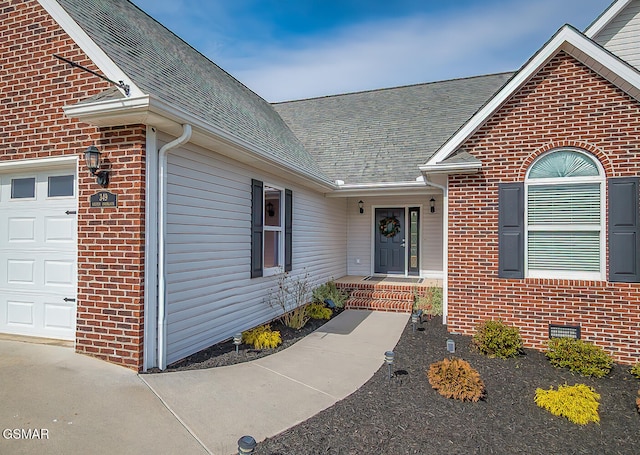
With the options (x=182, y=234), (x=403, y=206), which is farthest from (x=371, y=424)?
(x=403, y=206)

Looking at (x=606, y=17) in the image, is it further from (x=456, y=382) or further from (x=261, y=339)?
(x=261, y=339)

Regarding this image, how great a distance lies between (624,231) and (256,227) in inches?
230

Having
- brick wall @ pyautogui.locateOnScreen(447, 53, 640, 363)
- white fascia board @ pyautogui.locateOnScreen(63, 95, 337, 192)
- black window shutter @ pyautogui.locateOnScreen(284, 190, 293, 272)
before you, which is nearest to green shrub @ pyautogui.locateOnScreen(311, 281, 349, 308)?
black window shutter @ pyautogui.locateOnScreen(284, 190, 293, 272)

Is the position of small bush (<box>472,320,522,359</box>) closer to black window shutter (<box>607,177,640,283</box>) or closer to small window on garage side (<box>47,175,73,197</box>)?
black window shutter (<box>607,177,640,283</box>)

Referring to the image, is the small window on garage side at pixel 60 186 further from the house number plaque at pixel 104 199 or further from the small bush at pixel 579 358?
the small bush at pixel 579 358

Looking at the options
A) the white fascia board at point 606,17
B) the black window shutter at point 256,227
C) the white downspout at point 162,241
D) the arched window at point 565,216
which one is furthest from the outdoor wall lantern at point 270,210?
the white fascia board at point 606,17

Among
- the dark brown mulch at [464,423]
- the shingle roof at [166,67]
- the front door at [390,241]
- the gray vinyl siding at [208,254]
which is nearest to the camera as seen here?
the dark brown mulch at [464,423]

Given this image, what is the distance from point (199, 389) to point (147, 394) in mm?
521

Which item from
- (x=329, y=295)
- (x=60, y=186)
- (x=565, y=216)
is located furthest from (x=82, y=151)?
(x=565, y=216)

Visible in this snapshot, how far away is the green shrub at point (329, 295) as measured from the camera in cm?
908

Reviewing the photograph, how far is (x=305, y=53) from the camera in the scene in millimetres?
12680

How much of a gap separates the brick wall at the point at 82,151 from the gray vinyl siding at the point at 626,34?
8804 millimetres

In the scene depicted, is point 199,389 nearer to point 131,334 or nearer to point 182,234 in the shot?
point 131,334

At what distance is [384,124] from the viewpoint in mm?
11922
